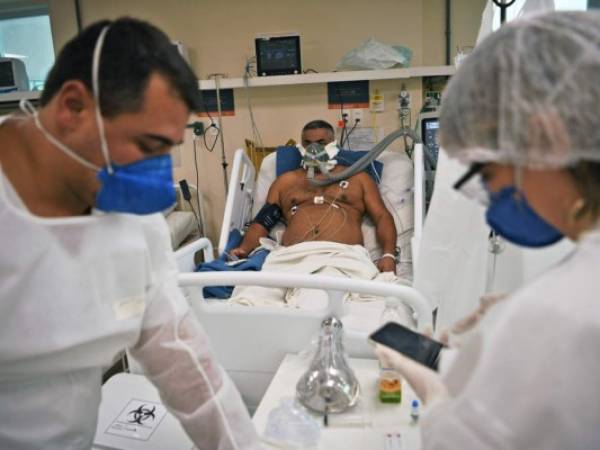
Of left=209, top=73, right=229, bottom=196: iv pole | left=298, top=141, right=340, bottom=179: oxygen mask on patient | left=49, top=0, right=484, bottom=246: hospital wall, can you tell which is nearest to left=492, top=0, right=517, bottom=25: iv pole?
left=298, top=141, right=340, bottom=179: oxygen mask on patient

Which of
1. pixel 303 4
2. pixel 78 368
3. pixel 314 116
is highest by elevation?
pixel 303 4

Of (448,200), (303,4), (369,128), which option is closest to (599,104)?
(448,200)

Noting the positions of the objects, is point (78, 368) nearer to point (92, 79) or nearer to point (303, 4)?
point (92, 79)

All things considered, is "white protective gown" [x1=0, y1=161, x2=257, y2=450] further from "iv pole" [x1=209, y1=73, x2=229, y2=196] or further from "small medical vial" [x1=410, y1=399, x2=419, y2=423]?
"iv pole" [x1=209, y1=73, x2=229, y2=196]

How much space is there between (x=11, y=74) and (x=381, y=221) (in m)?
2.83

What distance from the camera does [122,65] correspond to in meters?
0.84

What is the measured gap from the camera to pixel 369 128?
3.36 meters

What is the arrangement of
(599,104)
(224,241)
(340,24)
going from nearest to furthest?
(599,104), (224,241), (340,24)

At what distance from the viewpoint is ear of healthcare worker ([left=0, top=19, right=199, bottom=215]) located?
84cm

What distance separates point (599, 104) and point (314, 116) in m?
2.90

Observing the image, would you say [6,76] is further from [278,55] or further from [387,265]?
[387,265]

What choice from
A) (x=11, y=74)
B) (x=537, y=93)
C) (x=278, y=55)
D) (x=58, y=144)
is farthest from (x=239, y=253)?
(x=11, y=74)

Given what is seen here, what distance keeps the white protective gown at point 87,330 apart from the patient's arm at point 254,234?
143 centimetres

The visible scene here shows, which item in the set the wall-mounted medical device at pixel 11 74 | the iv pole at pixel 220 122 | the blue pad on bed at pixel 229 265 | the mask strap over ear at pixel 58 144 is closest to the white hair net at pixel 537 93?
the mask strap over ear at pixel 58 144
